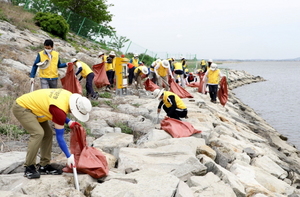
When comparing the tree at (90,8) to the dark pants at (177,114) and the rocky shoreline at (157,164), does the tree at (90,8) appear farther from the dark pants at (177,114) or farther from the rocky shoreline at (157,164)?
the dark pants at (177,114)

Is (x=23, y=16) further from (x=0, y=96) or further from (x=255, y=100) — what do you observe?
(x=255, y=100)

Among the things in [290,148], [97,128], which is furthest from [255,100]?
[97,128]

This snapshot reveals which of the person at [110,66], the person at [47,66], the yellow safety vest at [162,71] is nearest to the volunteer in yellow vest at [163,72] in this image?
the yellow safety vest at [162,71]

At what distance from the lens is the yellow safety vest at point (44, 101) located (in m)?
3.76

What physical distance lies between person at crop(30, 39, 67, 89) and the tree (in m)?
18.4

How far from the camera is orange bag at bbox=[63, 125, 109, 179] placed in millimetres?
4203

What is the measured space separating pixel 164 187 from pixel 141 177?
0.42 meters

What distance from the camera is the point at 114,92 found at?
11.8m

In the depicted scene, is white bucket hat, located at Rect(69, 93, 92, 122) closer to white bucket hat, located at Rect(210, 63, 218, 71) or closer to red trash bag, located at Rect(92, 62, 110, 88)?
red trash bag, located at Rect(92, 62, 110, 88)

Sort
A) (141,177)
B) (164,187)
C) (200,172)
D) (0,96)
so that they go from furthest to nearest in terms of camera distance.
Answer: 1. (0,96)
2. (200,172)
3. (141,177)
4. (164,187)

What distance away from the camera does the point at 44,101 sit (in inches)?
151

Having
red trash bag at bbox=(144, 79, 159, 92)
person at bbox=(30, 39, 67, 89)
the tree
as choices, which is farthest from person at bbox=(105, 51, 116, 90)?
the tree

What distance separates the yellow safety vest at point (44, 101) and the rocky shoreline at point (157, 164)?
2.76 ft

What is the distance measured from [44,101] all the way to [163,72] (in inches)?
322
